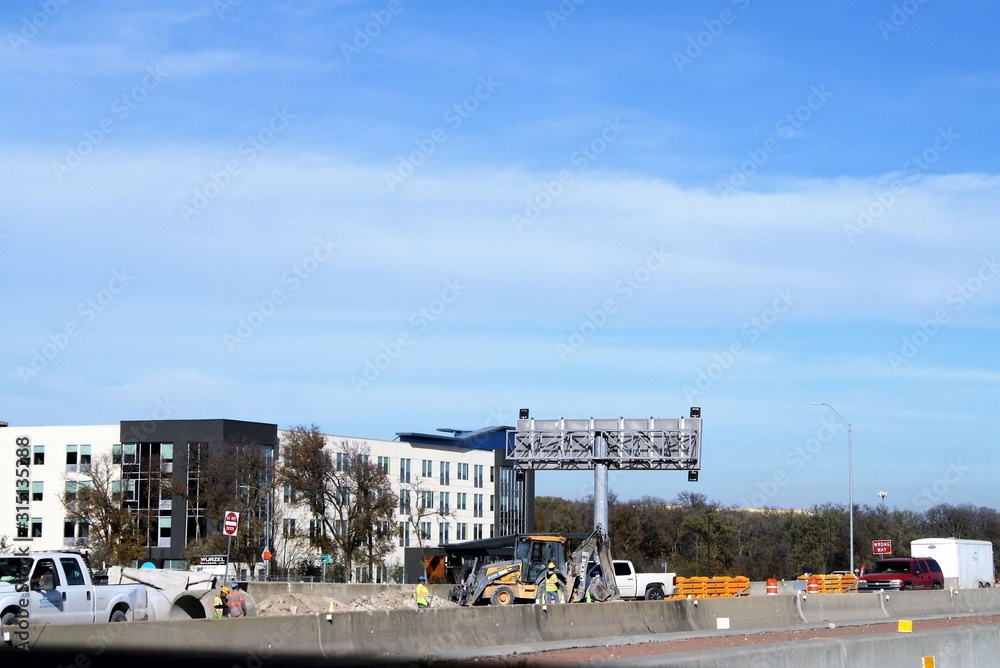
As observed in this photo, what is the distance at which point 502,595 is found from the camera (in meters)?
35.2

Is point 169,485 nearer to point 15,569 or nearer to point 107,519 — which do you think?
point 107,519

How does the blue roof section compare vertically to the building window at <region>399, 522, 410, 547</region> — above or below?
above

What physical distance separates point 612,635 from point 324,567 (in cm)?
5521

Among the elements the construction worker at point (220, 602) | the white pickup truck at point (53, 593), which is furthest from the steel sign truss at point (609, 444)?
the white pickup truck at point (53, 593)

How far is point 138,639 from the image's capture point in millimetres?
13992

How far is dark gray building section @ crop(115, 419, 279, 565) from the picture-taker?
8481 cm

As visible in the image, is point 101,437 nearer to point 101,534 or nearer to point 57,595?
point 101,534

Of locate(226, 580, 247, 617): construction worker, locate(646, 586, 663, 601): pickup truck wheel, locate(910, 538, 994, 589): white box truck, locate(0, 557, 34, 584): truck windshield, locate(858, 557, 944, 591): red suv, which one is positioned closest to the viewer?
locate(0, 557, 34, 584): truck windshield

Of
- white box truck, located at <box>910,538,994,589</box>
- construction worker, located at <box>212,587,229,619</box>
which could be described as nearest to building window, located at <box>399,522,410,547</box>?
white box truck, located at <box>910,538,994,589</box>

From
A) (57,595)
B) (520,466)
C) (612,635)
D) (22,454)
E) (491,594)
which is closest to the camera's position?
(57,595)

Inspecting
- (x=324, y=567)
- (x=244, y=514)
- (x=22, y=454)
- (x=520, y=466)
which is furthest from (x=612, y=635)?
(x=22, y=454)

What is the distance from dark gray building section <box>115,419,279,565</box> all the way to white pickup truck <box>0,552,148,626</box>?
62570 millimetres

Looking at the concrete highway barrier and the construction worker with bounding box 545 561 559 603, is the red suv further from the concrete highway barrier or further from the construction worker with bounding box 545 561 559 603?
the construction worker with bounding box 545 561 559 603

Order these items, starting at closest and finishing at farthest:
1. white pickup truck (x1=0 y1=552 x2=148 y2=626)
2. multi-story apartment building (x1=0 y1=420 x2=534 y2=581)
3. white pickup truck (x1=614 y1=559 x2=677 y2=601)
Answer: white pickup truck (x1=0 y1=552 x2=148 y2=626)
white pickup truck (x1=614 y1=559 x2=677 y2=601)
multi-story apartment building (x1=0 y1=420 x2=534 y2=581)
